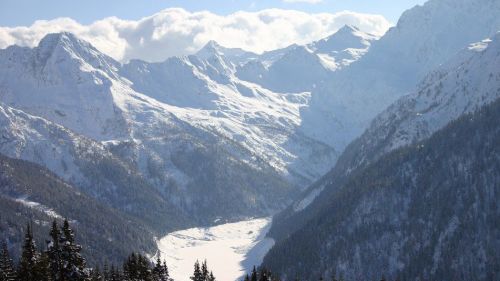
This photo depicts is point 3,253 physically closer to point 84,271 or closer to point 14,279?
point 14,279

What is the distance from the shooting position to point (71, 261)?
78938 millimetres

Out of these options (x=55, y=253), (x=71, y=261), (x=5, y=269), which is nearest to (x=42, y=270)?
(x=55, y=253)

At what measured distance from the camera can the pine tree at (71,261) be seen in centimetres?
7828

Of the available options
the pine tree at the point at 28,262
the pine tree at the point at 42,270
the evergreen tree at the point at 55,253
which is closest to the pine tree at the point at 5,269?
the pine tree at the point at 28,262

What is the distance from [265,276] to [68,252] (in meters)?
32.1

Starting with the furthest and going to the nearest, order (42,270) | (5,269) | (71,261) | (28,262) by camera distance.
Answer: (28,262) → (71,261) → (5,269) → (42,270)

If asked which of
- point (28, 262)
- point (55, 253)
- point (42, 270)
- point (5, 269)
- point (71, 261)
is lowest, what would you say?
point (42, 270)

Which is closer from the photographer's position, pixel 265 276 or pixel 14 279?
pixel 14 279

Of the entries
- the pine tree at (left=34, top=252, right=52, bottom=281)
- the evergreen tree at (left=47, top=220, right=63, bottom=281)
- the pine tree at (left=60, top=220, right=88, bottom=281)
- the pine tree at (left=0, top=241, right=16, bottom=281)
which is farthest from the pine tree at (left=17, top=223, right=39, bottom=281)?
the pine tree at (left=60, top=220, right=88, bottom=281)

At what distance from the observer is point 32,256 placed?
3184 inches

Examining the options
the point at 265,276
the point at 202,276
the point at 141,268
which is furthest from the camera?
the point at 202,276

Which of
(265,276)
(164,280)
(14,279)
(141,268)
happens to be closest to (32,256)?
(14,279)

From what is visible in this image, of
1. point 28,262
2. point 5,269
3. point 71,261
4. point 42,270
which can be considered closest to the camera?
point 42,270

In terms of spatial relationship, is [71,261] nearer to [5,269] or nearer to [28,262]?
[28,262]
